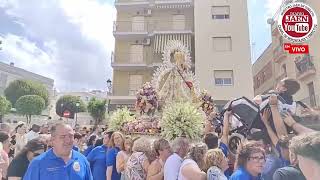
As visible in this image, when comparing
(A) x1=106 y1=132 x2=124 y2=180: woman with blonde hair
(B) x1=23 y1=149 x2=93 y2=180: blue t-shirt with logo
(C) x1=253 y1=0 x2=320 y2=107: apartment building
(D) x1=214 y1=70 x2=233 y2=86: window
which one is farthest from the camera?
(D) x1=214 y1=70 x2=233 y2=86: window

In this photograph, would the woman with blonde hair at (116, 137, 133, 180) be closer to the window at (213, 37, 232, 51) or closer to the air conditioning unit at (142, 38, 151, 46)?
the window at (213, 37, 232, 51)

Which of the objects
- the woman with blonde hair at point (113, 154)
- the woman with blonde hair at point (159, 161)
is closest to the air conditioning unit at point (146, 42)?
the woman with blonde hair at point (113, 154)

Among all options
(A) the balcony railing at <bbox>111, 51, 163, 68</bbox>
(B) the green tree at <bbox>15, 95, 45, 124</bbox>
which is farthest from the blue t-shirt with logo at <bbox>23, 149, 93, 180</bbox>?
(B) the green tree at <bbox>15, 95, 45, 124</bbox>

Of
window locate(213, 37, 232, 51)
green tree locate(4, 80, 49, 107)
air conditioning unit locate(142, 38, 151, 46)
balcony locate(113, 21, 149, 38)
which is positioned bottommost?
green tree locate(4, 80, 49, 107)

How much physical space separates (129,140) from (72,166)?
242 centimetres

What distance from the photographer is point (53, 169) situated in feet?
10.7

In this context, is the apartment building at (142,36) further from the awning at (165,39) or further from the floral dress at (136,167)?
the floral dress at (136,167)

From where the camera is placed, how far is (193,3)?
2667 cm

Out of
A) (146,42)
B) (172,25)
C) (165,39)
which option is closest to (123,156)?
(165,39)

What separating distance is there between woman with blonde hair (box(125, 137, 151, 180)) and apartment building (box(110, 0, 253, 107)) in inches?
761

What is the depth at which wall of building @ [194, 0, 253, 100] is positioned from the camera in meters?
23.7

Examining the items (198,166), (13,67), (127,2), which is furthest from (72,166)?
(13,67)

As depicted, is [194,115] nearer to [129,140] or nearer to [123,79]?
[129,140]

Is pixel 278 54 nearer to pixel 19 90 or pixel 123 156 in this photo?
pixel 123 156
